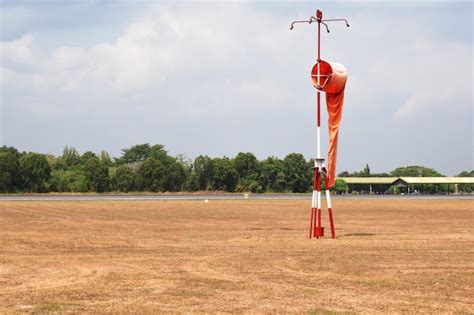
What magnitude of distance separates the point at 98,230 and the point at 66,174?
100863 mm

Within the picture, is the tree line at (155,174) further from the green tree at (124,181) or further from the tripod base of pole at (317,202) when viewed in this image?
the tripod base of pole at (317,202)

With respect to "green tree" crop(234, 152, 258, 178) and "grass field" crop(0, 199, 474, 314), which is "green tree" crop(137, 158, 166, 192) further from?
"grass field" crop(0, 199, 474, 314)

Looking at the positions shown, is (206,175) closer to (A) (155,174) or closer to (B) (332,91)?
(A) (155,174)

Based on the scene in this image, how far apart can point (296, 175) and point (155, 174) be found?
1269 inches

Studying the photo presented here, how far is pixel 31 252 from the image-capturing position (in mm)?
20328

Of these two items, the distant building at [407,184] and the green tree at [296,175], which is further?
the distant building at [407,184]

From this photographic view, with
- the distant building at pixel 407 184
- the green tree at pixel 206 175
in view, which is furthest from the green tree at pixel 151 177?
the distant building at pixel 407 184

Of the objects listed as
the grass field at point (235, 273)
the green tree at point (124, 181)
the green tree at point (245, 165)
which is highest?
the green tree at point (245, 165)

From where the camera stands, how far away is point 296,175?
144m

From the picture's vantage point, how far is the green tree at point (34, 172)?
11406 cm

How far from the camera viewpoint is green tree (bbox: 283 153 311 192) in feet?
472

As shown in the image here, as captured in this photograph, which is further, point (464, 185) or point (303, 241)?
point (464, 185)

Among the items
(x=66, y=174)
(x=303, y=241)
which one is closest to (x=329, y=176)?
(x=303, y=241)

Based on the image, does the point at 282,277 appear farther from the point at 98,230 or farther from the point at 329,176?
the point at 98,230
